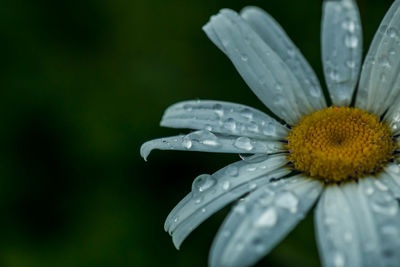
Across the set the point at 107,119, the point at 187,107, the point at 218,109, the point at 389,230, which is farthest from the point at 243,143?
the point at 107,119

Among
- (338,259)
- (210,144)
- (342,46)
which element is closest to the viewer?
(338,259)

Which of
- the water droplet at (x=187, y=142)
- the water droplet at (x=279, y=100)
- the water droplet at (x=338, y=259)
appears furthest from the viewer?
the water droplet at (x=279, y=100)

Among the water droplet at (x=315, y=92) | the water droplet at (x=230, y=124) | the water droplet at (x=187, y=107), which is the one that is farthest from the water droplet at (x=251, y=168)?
the water droplet at (x=315, y=92)

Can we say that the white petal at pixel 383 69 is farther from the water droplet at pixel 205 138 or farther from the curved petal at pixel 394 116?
the water droplet at pixel 205 138

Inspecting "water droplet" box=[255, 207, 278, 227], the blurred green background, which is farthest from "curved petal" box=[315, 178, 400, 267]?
the blurred green background

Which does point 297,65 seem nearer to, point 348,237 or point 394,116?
point 394,116

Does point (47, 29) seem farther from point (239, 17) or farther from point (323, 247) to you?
point (323, 247)

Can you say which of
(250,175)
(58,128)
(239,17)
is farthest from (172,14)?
(250,175)
